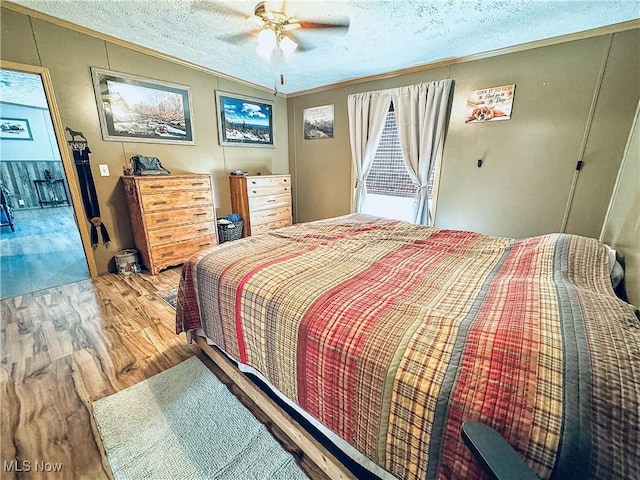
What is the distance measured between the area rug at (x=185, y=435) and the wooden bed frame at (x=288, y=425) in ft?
0.24

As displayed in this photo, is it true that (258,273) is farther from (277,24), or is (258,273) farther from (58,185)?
(58,185)

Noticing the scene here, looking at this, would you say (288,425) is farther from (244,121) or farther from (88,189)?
(244,121)

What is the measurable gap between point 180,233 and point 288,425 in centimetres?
258

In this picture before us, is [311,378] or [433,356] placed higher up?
[433,356]

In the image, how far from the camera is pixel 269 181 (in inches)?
152

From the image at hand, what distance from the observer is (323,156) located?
162 inches

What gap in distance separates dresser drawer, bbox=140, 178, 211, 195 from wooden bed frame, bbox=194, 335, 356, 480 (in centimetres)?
198

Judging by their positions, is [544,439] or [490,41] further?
[490,41]

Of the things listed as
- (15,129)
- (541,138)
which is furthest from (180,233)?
(15,129)

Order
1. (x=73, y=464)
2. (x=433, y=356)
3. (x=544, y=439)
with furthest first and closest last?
1. (x=73, y=464)
2. (x=433, y=356)
3. (x=544, y=439)

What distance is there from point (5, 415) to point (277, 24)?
2.96 m

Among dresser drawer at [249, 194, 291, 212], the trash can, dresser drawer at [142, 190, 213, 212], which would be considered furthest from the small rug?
dresser drawer at [249, 194, 291, 212]

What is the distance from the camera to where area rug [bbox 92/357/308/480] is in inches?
43.1

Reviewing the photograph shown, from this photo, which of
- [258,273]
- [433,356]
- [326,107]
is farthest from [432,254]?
[326,107]
